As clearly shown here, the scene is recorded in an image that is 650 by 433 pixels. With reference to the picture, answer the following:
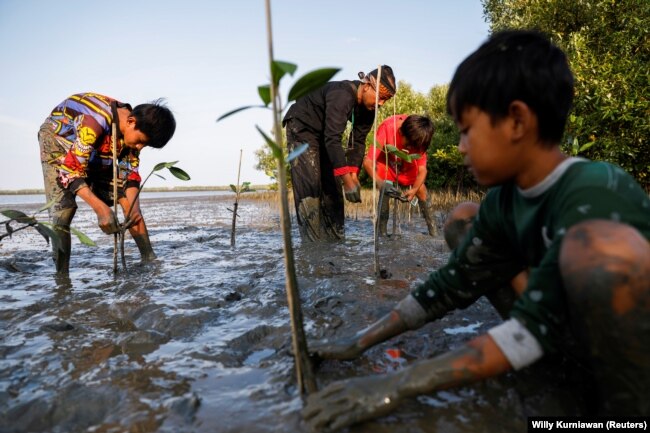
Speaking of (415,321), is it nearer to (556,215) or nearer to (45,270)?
(556,215)

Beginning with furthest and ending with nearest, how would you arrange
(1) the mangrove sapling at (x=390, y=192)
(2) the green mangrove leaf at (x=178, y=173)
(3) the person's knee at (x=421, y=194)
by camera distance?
(3) the person's knee at (x=421, y=194)
(2) the green mangrove leaf at (x=178, y=173)
(1) the mangrove sapling at (x=390, y=192)

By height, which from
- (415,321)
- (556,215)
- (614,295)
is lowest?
(415,321)

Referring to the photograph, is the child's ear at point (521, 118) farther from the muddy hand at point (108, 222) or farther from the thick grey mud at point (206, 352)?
the muddy hand at point (108, 222)

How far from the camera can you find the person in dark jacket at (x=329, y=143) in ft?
14.2

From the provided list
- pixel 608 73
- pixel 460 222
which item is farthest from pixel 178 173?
pixel 608 73

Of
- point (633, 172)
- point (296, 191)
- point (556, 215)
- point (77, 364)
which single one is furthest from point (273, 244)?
point (633, 172)

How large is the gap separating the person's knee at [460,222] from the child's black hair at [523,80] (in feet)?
1.85

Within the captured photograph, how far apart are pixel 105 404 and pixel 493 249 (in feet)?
4.52

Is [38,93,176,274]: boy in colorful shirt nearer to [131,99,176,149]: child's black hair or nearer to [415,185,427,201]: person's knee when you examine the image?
[131,99,176,149]: child's black hair

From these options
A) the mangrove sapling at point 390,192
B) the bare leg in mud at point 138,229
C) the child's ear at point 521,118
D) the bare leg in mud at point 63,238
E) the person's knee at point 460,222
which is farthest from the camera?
the bare leg in mud at point 138,229

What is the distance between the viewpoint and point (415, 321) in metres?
1.50

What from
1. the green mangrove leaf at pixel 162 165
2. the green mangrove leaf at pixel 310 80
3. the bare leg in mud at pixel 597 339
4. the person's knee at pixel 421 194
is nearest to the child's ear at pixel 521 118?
the bare leg in mud at pixel 597 339

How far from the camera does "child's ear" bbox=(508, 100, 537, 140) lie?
115 cm

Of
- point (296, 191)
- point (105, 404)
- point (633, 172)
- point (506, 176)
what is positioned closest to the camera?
point (506, 176)
